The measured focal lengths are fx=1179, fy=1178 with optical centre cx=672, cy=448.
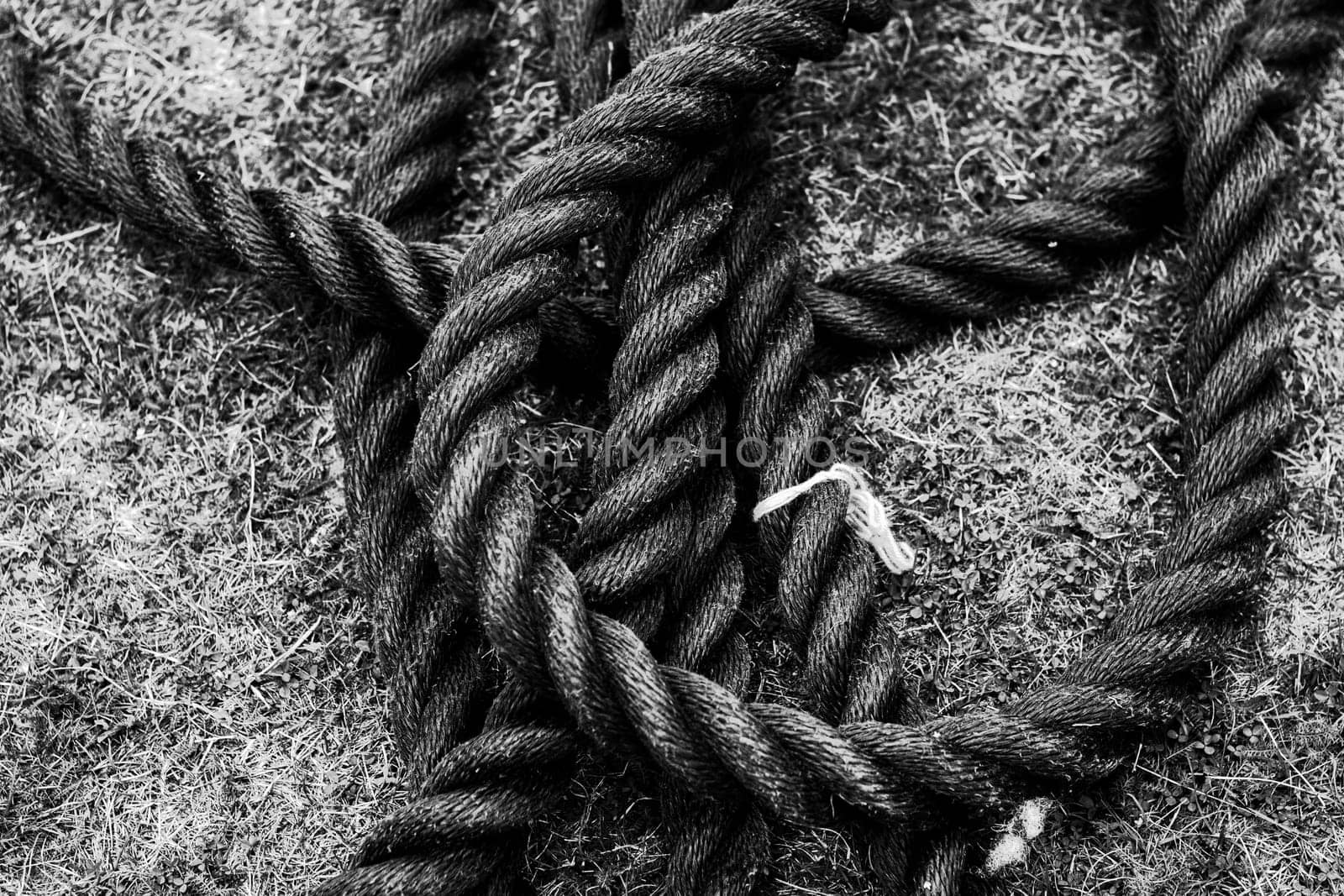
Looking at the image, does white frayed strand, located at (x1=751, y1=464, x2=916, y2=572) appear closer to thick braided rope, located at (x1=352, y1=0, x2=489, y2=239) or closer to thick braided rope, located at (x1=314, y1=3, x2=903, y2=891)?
thick braided rope, located at (x1=314, y1=3, x2=903, y2=891)

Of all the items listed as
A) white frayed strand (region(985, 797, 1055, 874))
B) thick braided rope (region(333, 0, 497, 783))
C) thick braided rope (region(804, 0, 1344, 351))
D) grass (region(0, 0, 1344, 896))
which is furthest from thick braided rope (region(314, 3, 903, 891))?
white frayed strand (region(985, 797, 1055, 874))

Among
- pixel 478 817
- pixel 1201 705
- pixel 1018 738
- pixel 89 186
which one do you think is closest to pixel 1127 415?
pixel 1201 705

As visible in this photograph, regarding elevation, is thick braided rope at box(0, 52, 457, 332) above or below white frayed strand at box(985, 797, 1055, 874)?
above

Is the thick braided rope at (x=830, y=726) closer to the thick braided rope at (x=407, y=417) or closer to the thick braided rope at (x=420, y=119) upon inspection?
the thick braided rope at (x=407, y=417)

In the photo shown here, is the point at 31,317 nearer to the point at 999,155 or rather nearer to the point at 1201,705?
the point at 999,155

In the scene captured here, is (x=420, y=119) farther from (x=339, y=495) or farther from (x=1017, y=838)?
(x=1017, y=838)

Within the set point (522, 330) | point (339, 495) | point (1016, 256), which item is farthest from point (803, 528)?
point (339, 495)

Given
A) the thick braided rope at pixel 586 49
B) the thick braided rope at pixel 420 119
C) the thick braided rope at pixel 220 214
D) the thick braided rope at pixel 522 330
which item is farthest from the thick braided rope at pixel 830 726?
the thick braided rope at pixel 586 49
